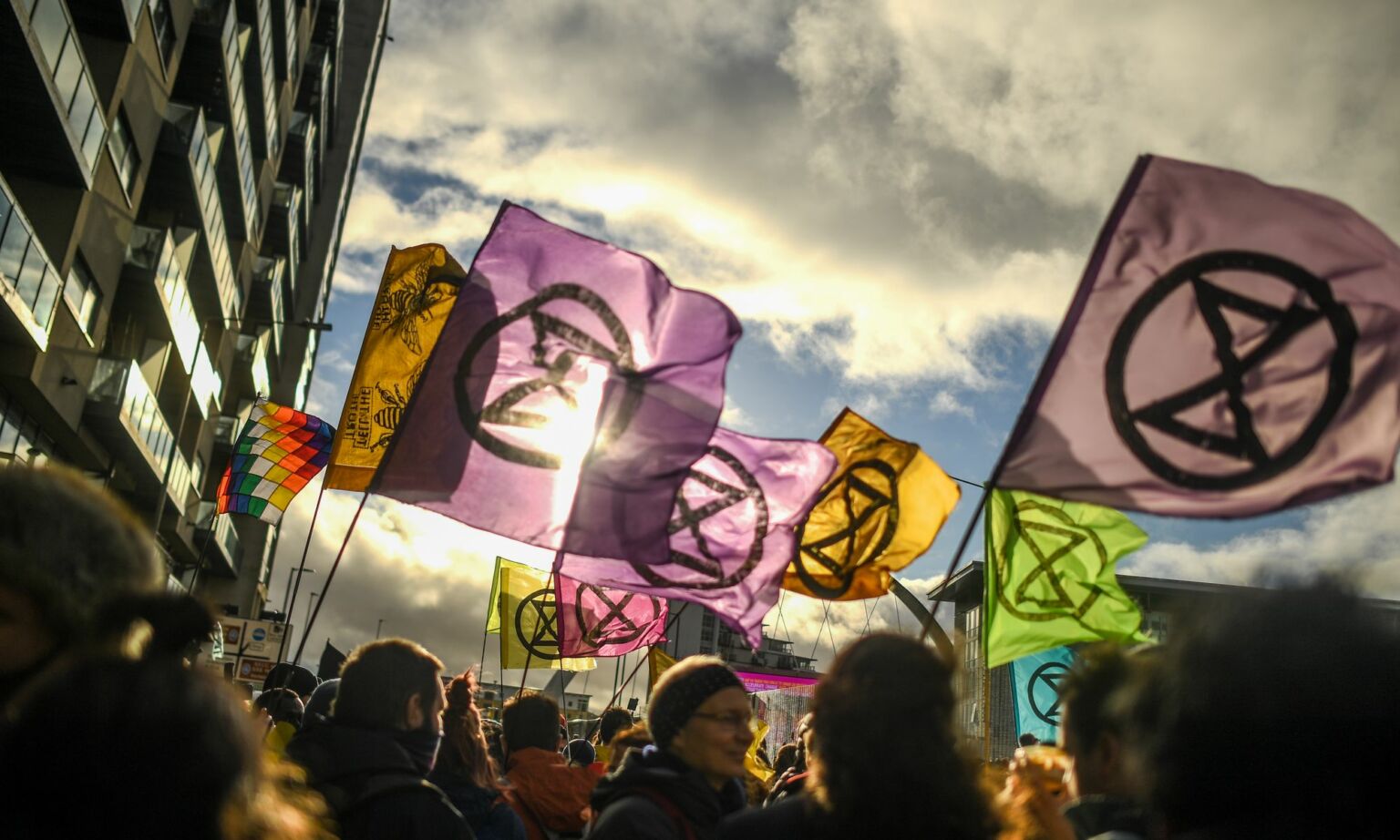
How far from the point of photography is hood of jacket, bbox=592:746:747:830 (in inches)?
134

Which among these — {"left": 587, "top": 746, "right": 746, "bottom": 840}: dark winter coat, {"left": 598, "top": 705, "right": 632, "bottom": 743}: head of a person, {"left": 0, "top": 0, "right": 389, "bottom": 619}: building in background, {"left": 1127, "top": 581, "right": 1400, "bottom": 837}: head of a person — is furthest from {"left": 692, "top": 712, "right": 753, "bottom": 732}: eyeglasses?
{"left": 0, "top": 0, "right": 389, "bottom": 619}: building in background

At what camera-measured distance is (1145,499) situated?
4484 millimetres

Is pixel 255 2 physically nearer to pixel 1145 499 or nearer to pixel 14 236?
pixel 14 236

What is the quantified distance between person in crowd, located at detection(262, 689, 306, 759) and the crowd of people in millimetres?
3042

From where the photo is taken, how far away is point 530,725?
5.67m

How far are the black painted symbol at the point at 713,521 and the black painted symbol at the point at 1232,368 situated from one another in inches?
107

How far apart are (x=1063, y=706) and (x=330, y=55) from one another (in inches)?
1838

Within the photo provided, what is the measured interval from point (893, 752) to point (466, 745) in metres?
2.44

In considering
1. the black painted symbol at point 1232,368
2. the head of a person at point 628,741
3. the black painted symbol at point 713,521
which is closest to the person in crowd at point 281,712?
the head of a person at point 628,741

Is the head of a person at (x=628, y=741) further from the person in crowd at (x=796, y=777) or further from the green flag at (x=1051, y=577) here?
the green flag at (x=1051, y=577)

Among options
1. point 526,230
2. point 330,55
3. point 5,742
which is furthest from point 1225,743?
point 330,55

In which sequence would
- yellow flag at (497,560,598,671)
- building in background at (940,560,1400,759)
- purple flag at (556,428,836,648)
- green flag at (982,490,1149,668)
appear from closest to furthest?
purple flag at (556,428,836,648), green flag at (982,490,1149,668), yellow flag at (497,560,598,671), building in background at (940,560,1400,759)

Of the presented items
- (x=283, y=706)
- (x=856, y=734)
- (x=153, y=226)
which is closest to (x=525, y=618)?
(x=283, y=706)

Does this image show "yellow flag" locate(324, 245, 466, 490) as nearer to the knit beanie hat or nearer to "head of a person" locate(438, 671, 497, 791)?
"head of a person" locate(438, 671, 497, 791)
